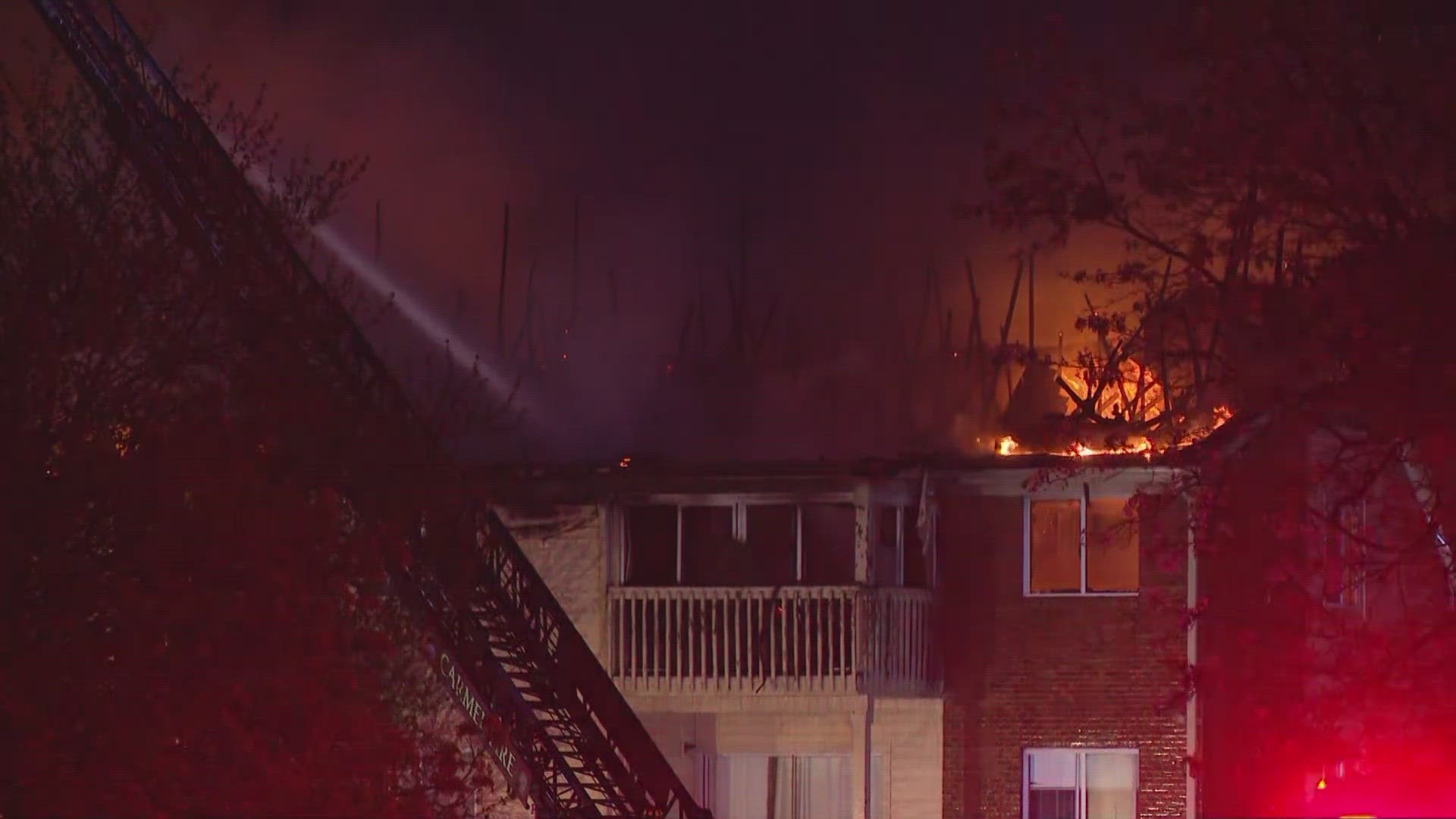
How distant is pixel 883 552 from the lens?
93.5 feet

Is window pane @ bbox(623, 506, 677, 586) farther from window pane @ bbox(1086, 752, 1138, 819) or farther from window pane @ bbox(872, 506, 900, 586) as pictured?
window pane @ bbox(1086, 752, 1138, 819)

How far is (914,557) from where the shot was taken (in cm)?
2892

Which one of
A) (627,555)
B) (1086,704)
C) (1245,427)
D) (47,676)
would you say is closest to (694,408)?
(627,555)

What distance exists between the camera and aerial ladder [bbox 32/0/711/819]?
23422 millimetres

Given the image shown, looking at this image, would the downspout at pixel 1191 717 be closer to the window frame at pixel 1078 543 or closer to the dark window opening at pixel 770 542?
the window frame at pixel 1078 543

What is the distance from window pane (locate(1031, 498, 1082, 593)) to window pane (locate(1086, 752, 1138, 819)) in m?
2.15

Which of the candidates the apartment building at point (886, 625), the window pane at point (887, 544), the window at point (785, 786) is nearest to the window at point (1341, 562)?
the apartment building at point (886, 625)

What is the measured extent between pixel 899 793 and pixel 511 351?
12754mm

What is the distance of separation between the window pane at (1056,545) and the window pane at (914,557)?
1.33 metres

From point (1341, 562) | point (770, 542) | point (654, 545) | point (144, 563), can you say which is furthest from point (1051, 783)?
point (144, 563)

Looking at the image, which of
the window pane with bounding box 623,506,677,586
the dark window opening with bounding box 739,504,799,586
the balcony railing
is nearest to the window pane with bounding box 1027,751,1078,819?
the balcony railing

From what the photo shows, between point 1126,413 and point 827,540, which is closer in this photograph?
point 1126,413

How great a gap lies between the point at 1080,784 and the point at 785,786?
12.3 ft

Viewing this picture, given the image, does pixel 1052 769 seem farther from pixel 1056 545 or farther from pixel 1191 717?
pixel 1056 545
